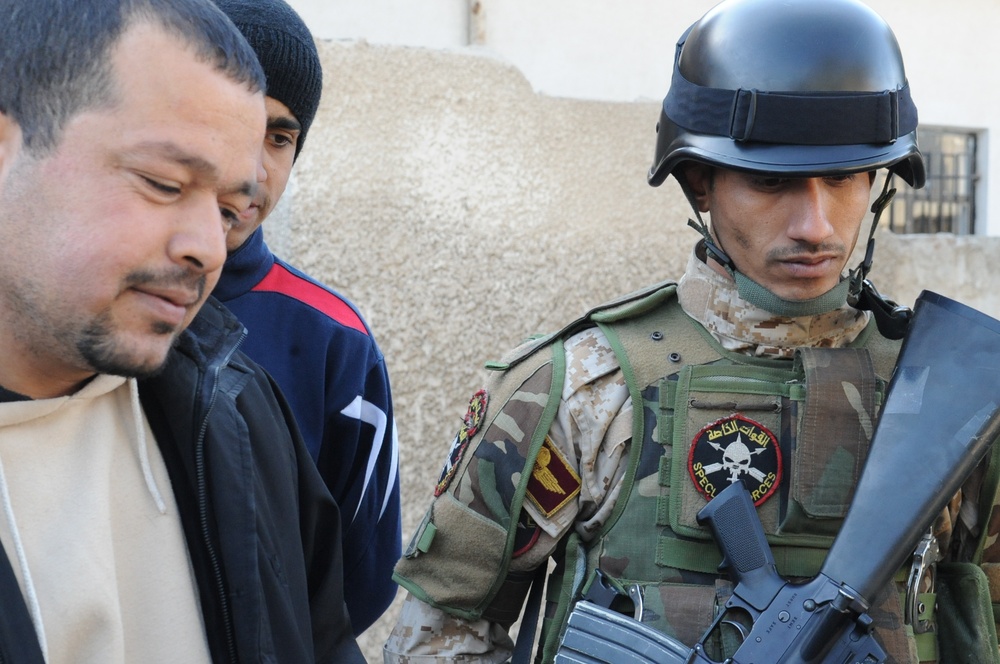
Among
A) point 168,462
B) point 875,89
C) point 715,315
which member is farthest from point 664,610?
point 875,89

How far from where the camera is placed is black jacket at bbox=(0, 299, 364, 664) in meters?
1.37

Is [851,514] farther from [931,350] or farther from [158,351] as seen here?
[158,351]

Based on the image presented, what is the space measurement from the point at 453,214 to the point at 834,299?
2.03m

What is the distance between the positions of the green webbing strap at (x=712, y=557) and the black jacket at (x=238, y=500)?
1.81 ft

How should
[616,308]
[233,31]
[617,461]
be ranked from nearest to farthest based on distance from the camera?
[233,31], [617,461], [616,308]

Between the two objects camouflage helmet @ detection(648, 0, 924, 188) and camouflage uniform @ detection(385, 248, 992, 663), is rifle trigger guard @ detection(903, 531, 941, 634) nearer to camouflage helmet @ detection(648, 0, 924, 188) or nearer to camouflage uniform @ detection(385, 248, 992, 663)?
camouflage uniform @ detection(385, 248, 992, 663)

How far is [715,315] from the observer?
199 centimetres

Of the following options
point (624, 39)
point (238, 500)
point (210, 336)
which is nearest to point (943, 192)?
point (624, 39)

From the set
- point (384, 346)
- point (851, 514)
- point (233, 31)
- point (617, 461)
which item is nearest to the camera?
point (233, 31)

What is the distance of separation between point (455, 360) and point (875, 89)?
6.97 feet

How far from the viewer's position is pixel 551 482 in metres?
1.87

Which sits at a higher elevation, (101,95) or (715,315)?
(101,95)

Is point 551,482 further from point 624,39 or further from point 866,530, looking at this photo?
point 624,39

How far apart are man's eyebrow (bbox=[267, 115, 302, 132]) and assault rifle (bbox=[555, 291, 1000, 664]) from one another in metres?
1.07
